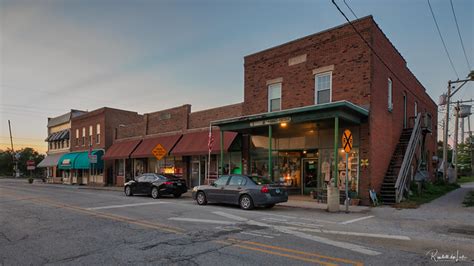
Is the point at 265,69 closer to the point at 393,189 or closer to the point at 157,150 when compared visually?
the point at 157,150

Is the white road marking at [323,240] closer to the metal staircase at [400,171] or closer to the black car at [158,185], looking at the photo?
the metal staircase at [400,171]

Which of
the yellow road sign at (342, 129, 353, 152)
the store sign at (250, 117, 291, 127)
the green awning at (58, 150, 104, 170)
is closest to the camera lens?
the yellow road sign at (342, 129, 353, 152)

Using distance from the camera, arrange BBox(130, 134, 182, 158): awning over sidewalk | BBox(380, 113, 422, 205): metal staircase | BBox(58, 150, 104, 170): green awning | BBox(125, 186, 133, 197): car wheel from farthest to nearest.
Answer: BBox(58, 150, 104, 170): green awning < BBox(130, 134, 182, 158): awning over sidewalk < BBox(125, 186, 133, 197): car wheel < BBox(380, 113, 422, 205): metal staircase

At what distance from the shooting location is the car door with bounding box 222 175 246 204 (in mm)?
13586

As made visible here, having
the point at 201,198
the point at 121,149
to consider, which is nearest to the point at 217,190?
the point at 201,198

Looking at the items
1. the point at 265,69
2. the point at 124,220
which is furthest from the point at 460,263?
the point at 265,69

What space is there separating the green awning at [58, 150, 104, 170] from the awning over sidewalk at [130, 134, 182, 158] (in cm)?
762

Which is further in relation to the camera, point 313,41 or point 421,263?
point 313,41

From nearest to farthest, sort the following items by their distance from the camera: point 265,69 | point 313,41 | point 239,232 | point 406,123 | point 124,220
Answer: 1. point 239,232
2. point 124,220
3. point 313,41
4. point 265,69
5. point 406,123

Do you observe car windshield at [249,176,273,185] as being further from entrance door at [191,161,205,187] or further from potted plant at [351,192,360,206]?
entrance door at [191,161,205,187]

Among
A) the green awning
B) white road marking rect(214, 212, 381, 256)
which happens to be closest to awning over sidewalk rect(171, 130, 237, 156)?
white road marking rect(214, 212, 381, 256)

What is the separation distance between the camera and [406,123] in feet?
72.7

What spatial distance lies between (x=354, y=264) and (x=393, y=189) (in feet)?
37.9

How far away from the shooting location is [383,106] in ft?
56.8
